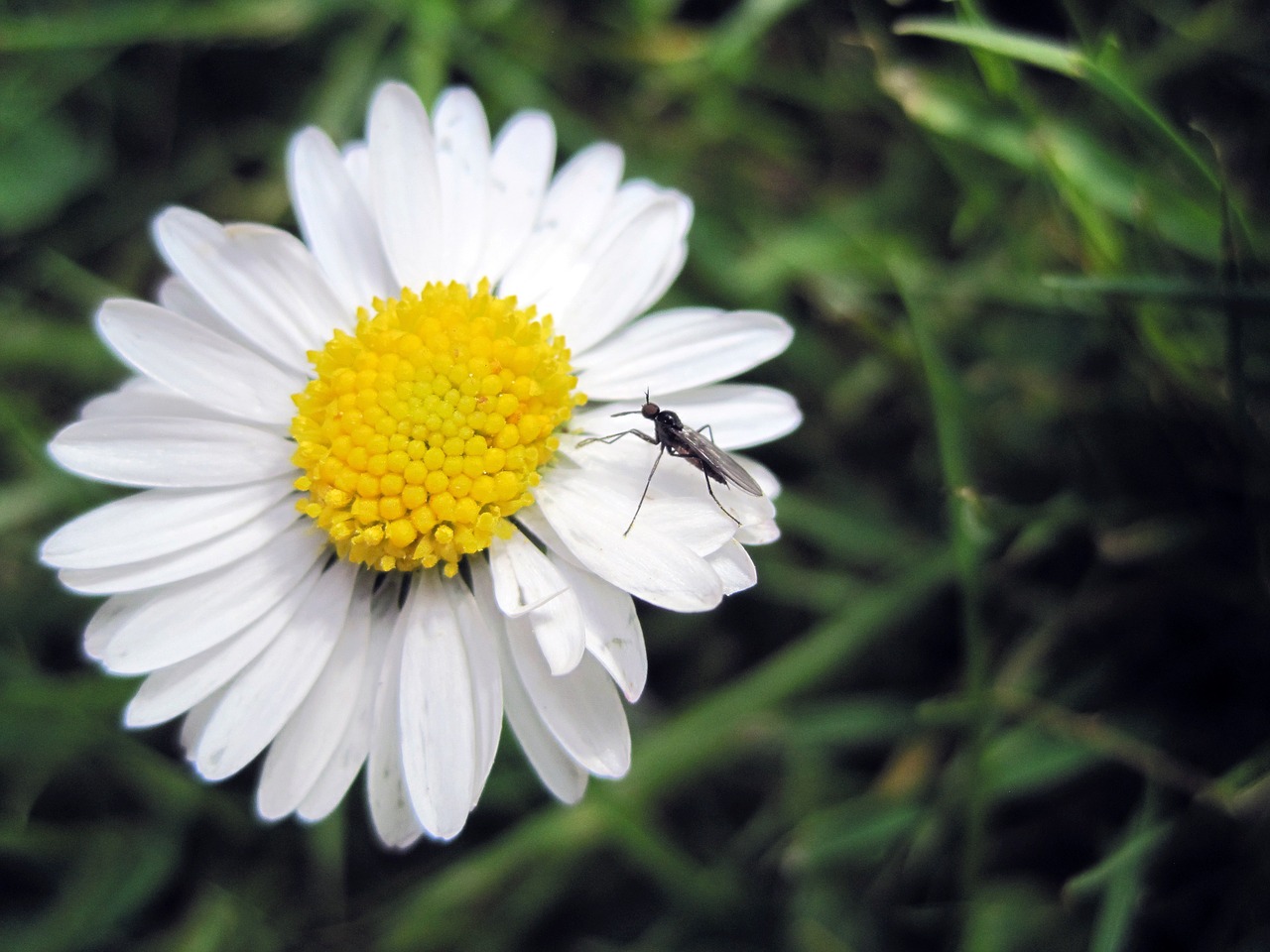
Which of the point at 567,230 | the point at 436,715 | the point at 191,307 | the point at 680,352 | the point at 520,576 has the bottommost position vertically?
the point at 436,715

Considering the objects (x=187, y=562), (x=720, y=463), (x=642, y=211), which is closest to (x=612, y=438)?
(x=720, y=463)

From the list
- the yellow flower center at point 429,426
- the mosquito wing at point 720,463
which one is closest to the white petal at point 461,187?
the yellow flower center at point 429,426

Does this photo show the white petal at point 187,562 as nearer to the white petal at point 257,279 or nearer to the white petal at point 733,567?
the white petal at point 257,279

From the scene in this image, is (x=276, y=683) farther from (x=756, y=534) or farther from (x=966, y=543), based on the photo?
(x=966, y=543)

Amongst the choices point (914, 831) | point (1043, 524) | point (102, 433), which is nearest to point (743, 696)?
point (914, 831)

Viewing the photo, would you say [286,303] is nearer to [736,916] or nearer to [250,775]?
[250,775]

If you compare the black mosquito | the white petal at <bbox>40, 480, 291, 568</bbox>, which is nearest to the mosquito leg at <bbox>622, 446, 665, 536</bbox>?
the black mosquito
